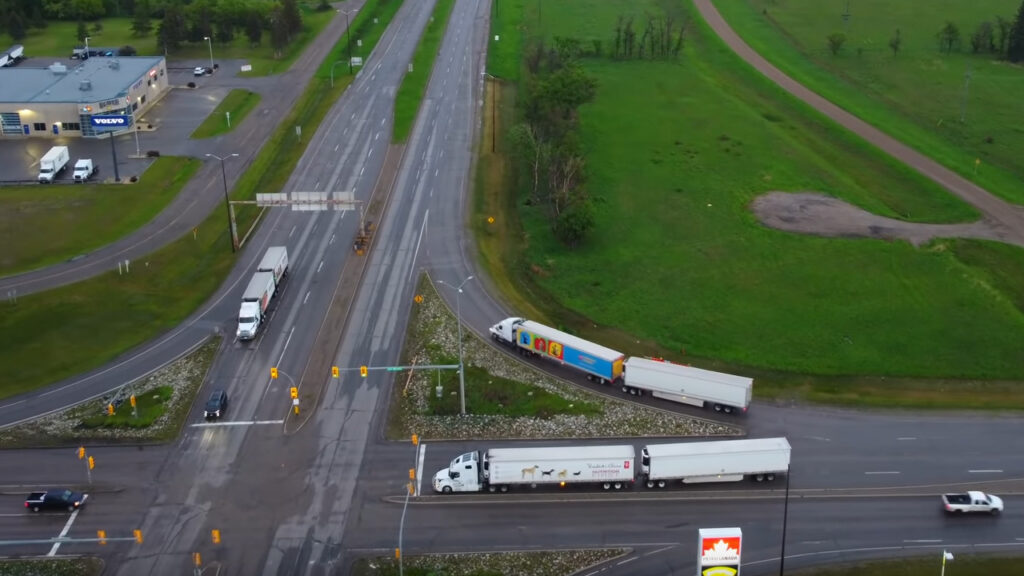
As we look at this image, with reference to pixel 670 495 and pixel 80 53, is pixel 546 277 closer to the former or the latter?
pixel 670 495

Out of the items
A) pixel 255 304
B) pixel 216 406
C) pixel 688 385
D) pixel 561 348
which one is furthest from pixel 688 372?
pixel 255 304

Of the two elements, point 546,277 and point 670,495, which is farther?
point 546,277

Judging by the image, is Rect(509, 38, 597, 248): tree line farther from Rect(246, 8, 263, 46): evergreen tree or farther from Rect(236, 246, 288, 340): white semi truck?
Rect(246, 8, 263, 46): evergreen tree

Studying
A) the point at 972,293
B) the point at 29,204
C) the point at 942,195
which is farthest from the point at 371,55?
the point at 972,293

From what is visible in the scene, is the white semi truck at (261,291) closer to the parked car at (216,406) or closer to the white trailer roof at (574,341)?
the parked car at (216,406)

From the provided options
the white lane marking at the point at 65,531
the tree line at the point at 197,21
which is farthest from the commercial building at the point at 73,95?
the white lane marking at the point at 65,531

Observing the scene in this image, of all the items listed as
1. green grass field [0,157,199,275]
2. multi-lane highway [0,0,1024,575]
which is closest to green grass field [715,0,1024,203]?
multi-lane highway [0,0,1024,575]

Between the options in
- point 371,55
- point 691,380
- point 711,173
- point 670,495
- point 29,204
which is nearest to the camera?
point 670,495
